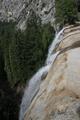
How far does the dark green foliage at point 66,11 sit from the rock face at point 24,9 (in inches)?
1042

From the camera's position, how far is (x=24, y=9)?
Answer: 120 m

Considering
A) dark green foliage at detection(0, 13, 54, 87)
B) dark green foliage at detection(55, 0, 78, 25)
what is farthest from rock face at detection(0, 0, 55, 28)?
dark green foliage at detection(55, 0, 78, 25)

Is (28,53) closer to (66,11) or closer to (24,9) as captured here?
(66,11)

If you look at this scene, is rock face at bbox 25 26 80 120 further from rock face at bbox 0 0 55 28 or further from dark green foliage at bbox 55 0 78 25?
rock face at bbox 0 0 55 28

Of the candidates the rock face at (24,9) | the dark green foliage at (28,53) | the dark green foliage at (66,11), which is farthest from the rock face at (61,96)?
the rock face at (24,9)

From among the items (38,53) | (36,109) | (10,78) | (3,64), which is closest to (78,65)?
(36,109)

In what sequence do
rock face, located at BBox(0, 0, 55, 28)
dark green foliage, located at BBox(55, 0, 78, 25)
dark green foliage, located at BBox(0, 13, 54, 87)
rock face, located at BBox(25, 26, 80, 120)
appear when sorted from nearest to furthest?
rock face, located at BBox(25, 26, 80, 120) → dark green foliage, located at BBox(55, 0, 78, 25) → dark green foliage, located at BBox(0, 13, 54, 87) → rock face, located at BBox(0, 0, 55, 28)

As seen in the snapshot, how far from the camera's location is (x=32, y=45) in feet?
267

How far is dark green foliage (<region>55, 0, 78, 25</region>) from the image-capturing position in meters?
55.5

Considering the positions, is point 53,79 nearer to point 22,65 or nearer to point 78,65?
point 78,65

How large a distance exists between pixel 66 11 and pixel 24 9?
202 feet

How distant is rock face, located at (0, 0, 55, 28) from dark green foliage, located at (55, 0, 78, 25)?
86.8 ft

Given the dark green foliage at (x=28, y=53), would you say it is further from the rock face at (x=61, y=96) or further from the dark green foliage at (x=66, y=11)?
the rock face at (x=61, y=96)

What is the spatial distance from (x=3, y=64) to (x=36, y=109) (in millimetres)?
87328
